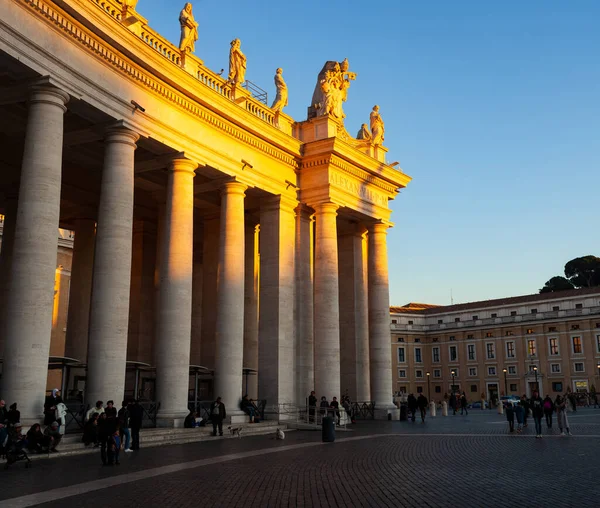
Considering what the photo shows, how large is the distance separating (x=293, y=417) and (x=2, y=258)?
16.5m

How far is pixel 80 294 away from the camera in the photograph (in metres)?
33.8

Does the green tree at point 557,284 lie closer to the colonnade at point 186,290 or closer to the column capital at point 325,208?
the colonnade at point 186,290

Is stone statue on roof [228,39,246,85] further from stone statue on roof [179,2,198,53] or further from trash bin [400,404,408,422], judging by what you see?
trash bin [400,404,408,422]

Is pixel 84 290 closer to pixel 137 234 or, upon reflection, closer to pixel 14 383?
pixel 137 234

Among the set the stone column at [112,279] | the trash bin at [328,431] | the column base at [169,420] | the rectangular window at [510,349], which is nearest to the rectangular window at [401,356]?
the rectangular window at [510,349]

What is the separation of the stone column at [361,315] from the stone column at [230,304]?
38.9 feet

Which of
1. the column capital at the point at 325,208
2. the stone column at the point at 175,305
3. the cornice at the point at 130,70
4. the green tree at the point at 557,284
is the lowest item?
the stone column at the point at 175,305

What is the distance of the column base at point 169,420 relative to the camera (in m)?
24.9

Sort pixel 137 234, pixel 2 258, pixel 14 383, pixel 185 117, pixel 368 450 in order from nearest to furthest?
1. pixel 14 383
2. pixel 368 450
3. pixel 185 117
4. pixel 2 258
5. pixel 137 234

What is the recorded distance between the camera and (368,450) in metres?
20.8

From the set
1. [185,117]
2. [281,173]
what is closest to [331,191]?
[281,173]

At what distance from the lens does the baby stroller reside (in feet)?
51.7

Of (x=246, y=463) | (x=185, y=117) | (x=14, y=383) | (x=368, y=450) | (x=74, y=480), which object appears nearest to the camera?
(x=74, y=480)

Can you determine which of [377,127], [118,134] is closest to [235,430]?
[118,134]
